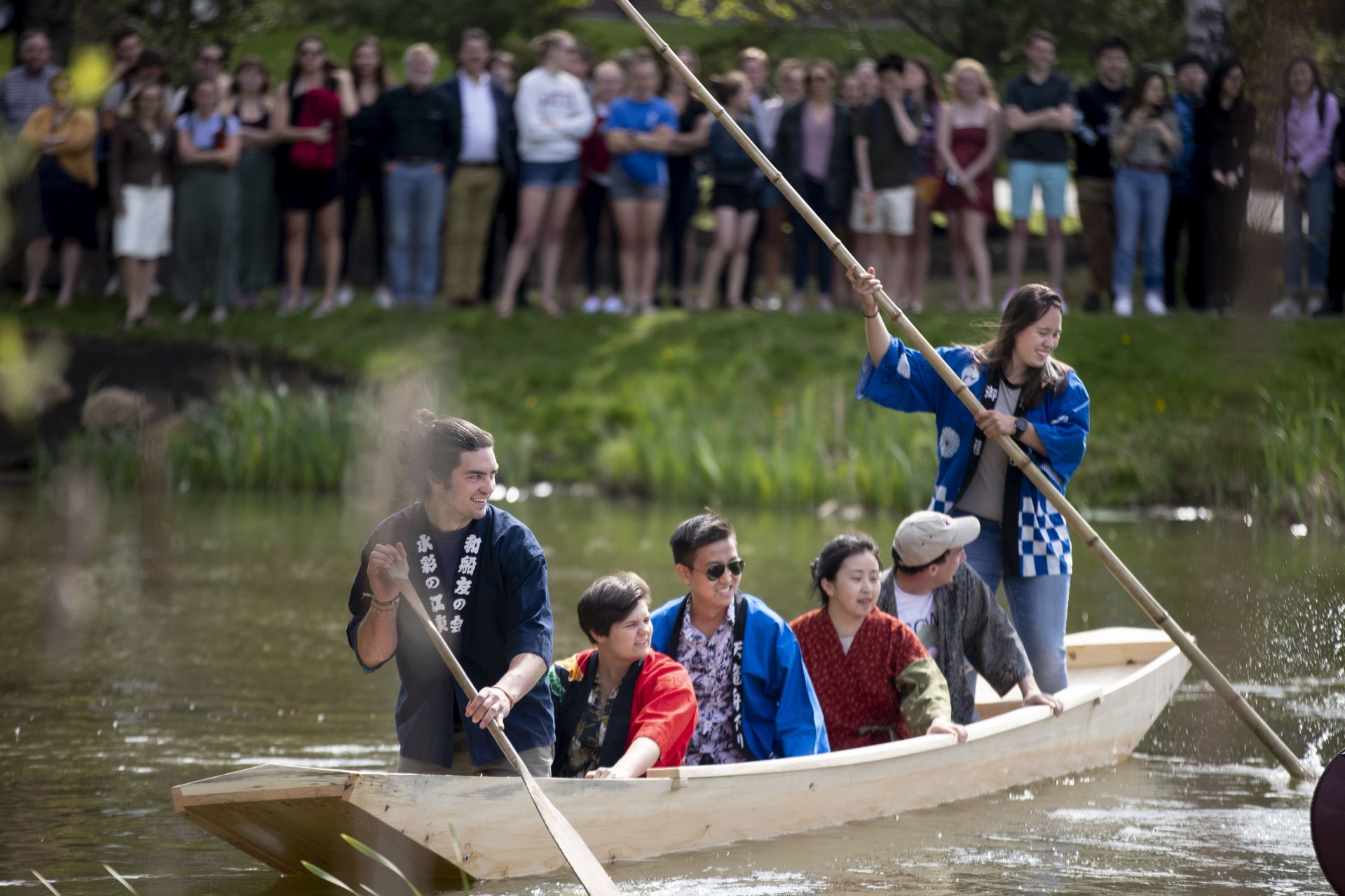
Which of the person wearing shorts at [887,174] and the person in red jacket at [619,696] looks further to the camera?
the person wearing shorts at [887,174]

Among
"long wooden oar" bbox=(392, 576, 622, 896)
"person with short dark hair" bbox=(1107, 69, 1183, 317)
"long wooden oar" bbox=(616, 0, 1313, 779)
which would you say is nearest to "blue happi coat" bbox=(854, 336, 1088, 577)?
"long wooden oar" bbox=(616, 0, 1313, 779)

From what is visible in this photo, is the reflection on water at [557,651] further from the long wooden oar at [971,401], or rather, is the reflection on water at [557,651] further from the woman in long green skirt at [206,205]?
the woman in long green skirt at [206,205]

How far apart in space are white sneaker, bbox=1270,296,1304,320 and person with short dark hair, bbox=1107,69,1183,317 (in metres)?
0.94

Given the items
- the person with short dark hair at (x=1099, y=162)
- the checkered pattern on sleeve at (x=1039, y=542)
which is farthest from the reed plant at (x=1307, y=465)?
the checkered pattern on sleeve at (x=1039, y=542)

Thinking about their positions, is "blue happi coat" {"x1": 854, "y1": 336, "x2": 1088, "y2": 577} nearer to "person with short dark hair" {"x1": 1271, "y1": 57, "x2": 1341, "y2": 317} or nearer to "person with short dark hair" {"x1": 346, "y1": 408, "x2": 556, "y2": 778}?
"person with short dark hair" {"x1": 346, "y1": 408, "x2": 556, "y2": 778}

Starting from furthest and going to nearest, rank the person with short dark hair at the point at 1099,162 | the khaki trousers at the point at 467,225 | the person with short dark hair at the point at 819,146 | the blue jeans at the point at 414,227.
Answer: the khaki trousers at the point at 467,225, the blue jeans at the point at 414,227, the person with short dark hair at the point at 819,146, the person with short dark hair at the point at 1099,162

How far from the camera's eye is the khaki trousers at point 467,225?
14.4 metres

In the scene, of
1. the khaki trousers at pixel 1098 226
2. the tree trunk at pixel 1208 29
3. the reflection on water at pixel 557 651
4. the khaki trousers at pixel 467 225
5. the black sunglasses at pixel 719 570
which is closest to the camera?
the reflection on water at pixel 557 651

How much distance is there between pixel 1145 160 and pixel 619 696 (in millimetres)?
9097

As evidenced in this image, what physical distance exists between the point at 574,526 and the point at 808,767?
698 centimetres

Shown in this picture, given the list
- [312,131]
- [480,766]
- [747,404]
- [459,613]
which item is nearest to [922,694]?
[480,766]

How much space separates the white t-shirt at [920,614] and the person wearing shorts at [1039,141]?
286 inches

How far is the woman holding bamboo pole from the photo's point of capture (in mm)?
6340

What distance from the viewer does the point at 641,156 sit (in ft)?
45.4
